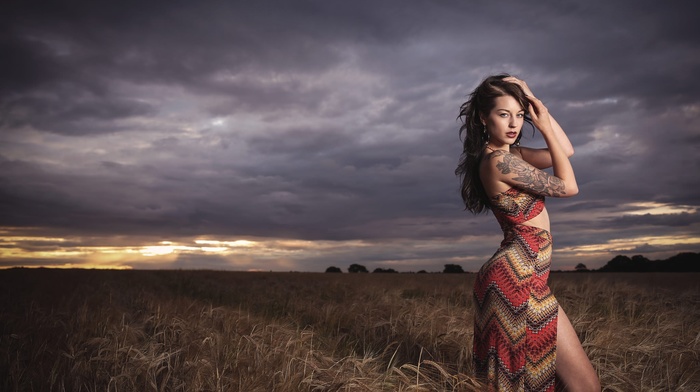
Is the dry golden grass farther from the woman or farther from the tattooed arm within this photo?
the tattooed arm

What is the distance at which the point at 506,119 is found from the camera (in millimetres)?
3566

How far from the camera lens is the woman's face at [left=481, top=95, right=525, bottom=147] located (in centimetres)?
355

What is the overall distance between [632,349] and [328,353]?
345 centimetres

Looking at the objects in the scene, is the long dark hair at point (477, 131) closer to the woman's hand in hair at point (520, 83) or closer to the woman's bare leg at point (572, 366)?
the woman's hand in hair at point (520, 83)

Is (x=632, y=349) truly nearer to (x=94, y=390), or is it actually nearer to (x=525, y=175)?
(x=525, y=175)

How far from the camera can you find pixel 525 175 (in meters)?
3.34

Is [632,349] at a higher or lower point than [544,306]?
lower

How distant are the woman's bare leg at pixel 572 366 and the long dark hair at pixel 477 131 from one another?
1052mm

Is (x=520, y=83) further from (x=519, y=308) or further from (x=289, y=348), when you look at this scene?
(x=289, y=348)

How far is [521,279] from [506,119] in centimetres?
114

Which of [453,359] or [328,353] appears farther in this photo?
[328,353]

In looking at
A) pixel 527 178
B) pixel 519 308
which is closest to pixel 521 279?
pixel 519 308

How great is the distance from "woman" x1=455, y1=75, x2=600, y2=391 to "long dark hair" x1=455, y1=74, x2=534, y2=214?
15 millimetres

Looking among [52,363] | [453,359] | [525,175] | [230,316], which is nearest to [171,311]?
[230,316]
